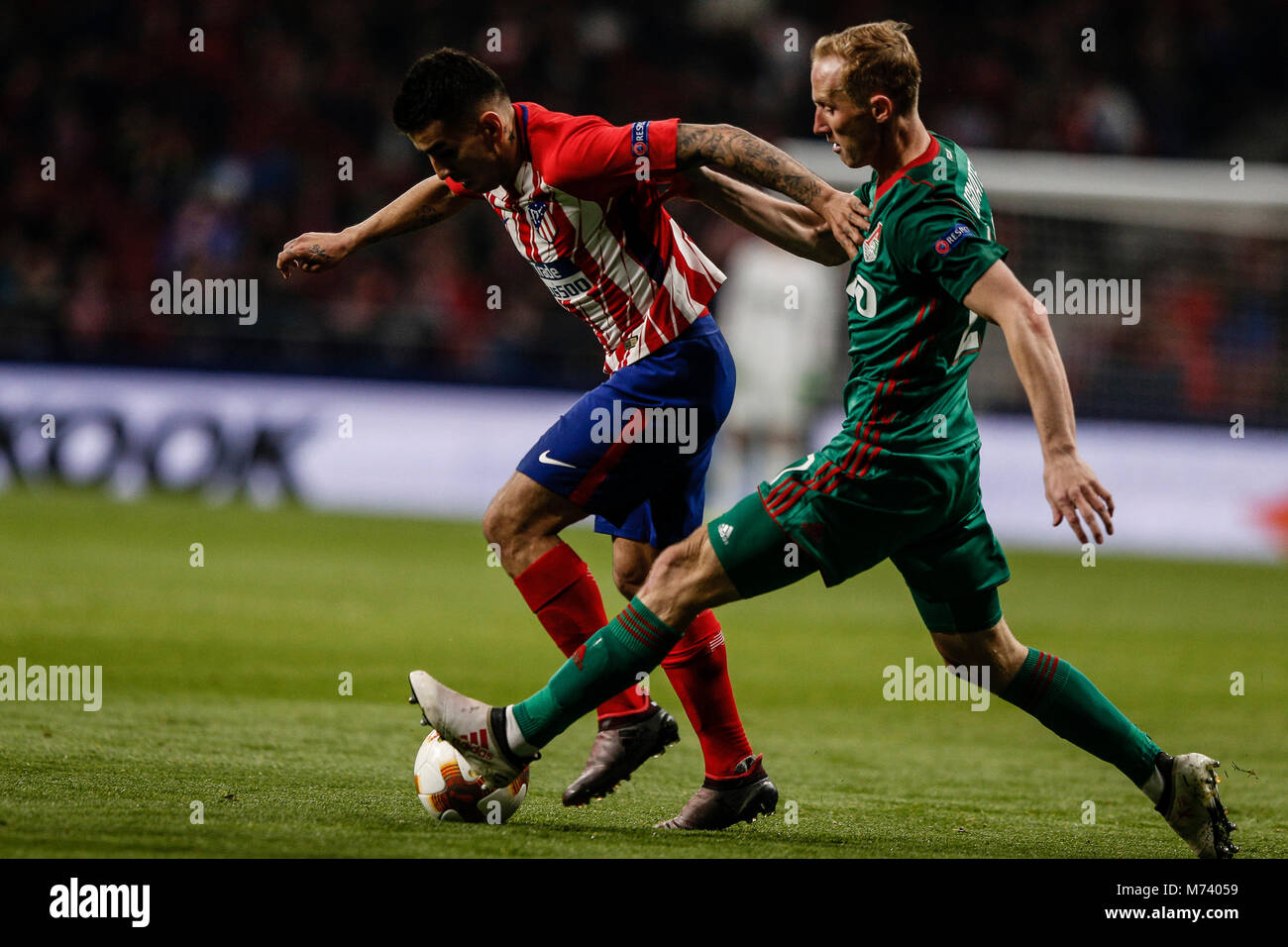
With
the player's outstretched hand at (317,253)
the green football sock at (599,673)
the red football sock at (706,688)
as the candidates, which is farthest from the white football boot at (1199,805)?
the player's outstretched hand at (317,253)

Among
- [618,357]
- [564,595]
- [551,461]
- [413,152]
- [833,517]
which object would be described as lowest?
[564,595]

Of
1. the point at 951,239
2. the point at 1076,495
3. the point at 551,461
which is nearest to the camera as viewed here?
the point at 1076,495

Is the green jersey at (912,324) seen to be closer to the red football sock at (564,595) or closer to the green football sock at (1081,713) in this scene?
the green football sock at (1081,713)

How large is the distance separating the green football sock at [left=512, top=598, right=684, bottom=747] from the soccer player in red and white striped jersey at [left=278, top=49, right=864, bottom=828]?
1.06 feet

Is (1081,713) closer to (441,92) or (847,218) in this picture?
(847,218)

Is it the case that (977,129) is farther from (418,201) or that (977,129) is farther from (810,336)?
(418,201)

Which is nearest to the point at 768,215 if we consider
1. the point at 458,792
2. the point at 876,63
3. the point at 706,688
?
the point at 876,63

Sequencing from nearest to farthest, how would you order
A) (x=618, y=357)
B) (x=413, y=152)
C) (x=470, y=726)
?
(x=470, y=726) → (x=618, y=357) → (x=413, y=152)

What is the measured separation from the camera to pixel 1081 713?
4602 millimetres

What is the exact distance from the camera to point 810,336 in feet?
55.0

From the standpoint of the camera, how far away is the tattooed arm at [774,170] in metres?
4.46

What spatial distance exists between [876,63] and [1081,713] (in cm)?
197

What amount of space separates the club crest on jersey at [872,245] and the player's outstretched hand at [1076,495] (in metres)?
0.85
